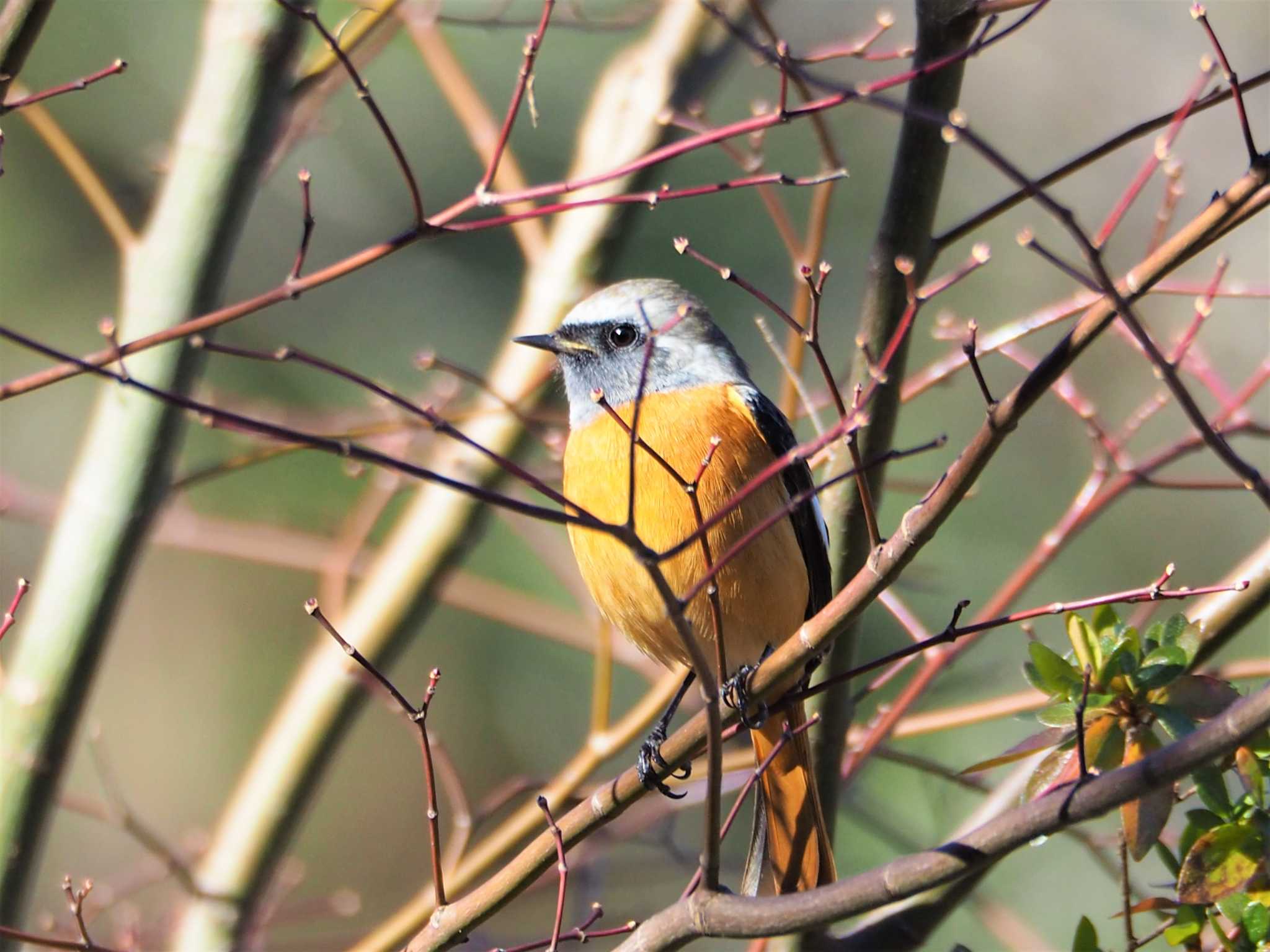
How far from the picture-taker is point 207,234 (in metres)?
2.81

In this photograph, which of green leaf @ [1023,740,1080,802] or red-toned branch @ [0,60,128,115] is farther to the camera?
red-toned branch @ [0,60,128,115]

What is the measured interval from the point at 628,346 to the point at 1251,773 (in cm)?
224

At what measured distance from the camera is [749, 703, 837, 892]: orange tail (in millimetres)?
3131

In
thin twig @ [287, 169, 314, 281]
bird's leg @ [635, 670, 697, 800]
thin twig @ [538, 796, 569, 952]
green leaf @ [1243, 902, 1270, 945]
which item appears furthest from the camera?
bird's leg @ [635, 670, 697, 800]

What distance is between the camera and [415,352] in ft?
24.1

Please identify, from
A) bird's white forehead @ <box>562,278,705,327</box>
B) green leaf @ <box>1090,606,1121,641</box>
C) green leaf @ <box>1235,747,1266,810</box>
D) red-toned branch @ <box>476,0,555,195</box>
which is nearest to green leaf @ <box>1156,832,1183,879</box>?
green leaf @ <box>1235,747,1266,810</box>

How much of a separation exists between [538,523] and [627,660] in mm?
723

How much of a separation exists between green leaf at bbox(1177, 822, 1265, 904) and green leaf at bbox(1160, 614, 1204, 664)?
284 mm

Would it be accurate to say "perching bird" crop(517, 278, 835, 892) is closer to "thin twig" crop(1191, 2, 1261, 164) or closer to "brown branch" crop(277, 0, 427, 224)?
"brown branch" crop(277, 0, 427, 224)

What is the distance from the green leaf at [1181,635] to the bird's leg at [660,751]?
947mm

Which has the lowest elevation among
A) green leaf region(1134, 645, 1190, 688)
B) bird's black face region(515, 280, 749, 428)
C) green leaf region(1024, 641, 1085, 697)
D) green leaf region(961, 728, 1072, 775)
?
green leaf region(961, 728, 1072, 775)

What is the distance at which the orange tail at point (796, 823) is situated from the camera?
3131mm

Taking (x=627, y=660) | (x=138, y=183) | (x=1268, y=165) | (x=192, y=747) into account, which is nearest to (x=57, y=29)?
(x=138, y=183)

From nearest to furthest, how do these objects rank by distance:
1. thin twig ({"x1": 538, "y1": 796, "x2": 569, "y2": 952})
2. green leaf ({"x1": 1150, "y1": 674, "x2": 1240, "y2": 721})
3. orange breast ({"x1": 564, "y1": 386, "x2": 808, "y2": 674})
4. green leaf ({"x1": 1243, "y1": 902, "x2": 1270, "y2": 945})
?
green leaf ({"x1": 1243, "y1": 902, "x2": 1270, "y2": 945})
green leaf ({"x1": 1150, "y1": 674, "x2": 1240, "y2": 721})
thin twig ({"x1": 538, "y1": 796, "x2": 569, "y2": 952})
orange breast ({"x1": 564, "y1": 386, "x2": 808, "y2": 674})
